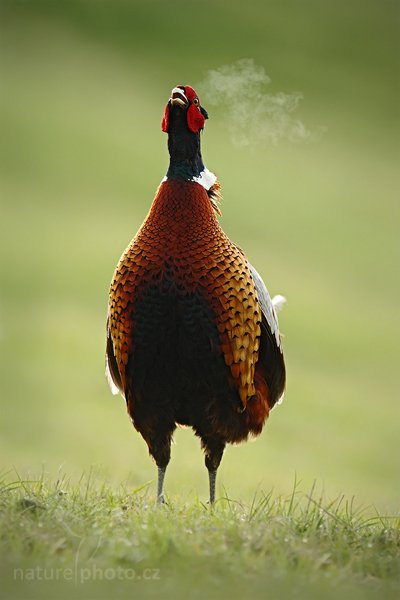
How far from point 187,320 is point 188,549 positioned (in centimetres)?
118

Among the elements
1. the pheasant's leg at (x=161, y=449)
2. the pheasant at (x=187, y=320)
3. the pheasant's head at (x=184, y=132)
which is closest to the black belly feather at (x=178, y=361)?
the pheasant at (x=187, y=320)

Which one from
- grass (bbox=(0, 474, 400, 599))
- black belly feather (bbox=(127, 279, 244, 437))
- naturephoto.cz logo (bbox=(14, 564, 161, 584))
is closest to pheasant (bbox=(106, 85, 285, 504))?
black belly feather (bbox=(127, 279, 244, 437))

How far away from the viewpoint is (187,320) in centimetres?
421

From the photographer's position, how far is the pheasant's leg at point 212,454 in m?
4.59

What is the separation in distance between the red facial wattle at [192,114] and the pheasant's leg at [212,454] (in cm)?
164

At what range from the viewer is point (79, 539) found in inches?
140

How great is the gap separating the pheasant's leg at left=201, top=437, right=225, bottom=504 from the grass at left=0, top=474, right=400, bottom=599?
41 cm

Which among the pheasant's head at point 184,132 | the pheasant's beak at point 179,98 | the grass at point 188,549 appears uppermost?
the pheasant's beak at point 179,98

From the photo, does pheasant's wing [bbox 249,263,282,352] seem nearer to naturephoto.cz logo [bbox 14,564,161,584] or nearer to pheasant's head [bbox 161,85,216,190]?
pheasant's head [bbox 161,85,216,190]

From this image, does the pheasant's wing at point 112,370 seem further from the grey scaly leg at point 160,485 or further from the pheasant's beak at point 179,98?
the pheasant's beak at point 179,98

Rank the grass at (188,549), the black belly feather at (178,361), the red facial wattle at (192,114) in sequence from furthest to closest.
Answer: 1. the red facial wattle at (192,114)
2. the black belly feather at (178,361)
3. the grass at (188,549)

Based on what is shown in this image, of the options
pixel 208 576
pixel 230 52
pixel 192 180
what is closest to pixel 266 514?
pixel 208 576

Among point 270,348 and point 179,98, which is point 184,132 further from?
point 270,348

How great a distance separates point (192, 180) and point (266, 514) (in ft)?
5.65
